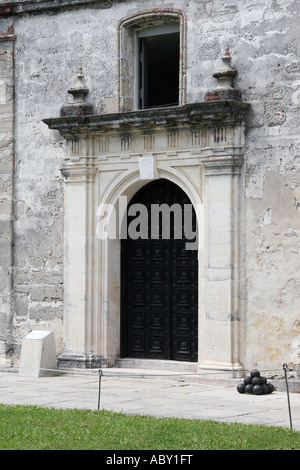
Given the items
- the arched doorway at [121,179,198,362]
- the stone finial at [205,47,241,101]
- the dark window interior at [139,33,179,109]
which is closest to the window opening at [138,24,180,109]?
the dark window interior at [139,33,179,109]

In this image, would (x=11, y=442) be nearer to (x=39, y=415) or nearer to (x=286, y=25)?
(x=39, y=415)

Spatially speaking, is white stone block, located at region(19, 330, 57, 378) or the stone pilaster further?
the stone pilaster

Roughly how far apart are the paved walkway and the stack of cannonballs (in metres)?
0.11

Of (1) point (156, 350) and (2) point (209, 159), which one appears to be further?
(1) point (156, 350)

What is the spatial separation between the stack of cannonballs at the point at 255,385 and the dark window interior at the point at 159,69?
192 inches

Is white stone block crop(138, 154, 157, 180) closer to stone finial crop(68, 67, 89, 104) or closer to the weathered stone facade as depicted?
the weathered stone facade

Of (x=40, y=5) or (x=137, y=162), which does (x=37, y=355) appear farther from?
(x=40, y=5)

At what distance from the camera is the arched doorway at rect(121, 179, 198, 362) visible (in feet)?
49.3

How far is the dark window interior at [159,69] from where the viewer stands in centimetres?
1556

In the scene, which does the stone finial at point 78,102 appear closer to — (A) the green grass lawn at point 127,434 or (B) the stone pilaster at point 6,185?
(B) the stone pilaster at point 6,185

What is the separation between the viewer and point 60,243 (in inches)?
624

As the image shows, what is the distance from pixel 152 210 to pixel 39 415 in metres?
5.60

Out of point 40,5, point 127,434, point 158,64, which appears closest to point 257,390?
point 127,434
